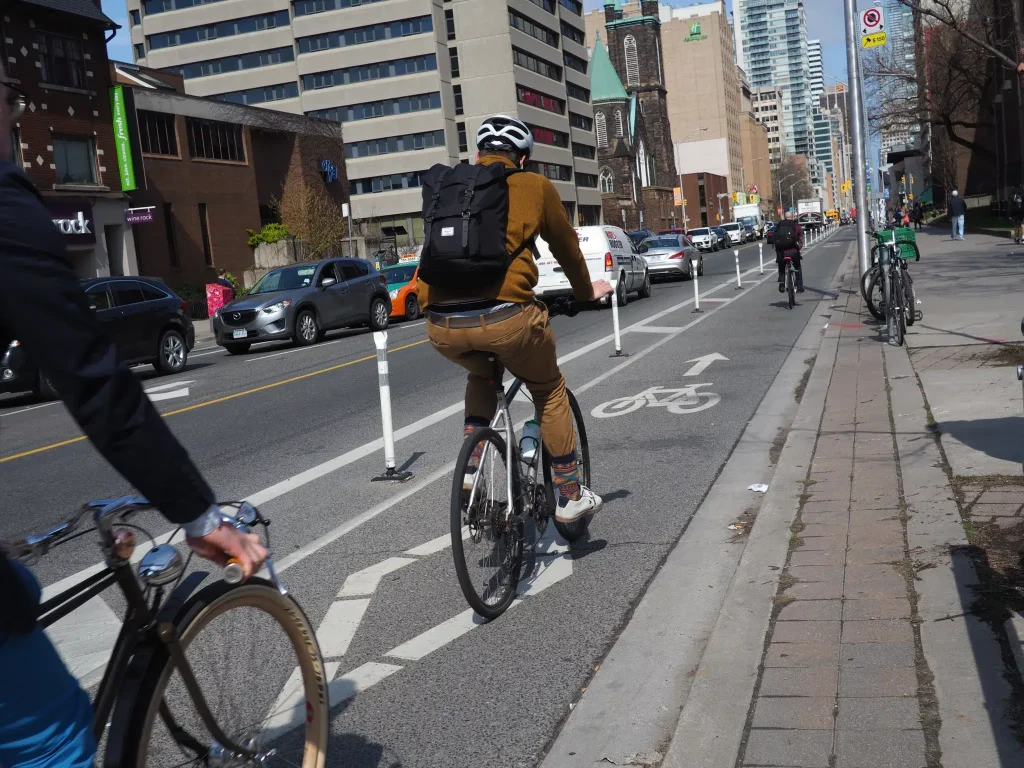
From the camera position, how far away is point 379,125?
83.2 meters

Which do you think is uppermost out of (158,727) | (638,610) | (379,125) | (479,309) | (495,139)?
(379,125)

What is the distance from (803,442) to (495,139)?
13.1 feet

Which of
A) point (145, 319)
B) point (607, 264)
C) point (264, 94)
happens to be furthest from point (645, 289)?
point (264, 94)

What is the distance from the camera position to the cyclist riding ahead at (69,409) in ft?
6.15

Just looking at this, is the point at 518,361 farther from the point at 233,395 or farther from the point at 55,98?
the point at 55,98

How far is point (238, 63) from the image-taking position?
86188mm

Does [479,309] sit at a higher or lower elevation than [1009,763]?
higher

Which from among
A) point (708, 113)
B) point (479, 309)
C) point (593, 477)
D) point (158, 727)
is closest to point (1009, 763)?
point (158, 727)

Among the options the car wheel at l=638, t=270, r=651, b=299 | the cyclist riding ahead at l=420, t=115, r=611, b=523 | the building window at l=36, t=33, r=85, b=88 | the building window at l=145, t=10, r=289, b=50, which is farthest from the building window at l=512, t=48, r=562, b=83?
the cyclist riding ahead at l=420, t=115, r=611, b=523

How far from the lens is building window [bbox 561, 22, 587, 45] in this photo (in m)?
99.6

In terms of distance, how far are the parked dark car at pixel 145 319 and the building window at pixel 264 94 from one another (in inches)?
2732

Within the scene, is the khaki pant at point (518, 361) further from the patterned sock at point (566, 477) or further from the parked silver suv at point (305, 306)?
the parked silver suv at point (305, 306)

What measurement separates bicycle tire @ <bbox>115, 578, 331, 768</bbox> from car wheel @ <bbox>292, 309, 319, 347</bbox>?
19330 mm

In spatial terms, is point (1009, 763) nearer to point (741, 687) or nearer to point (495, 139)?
point (741, 687)
